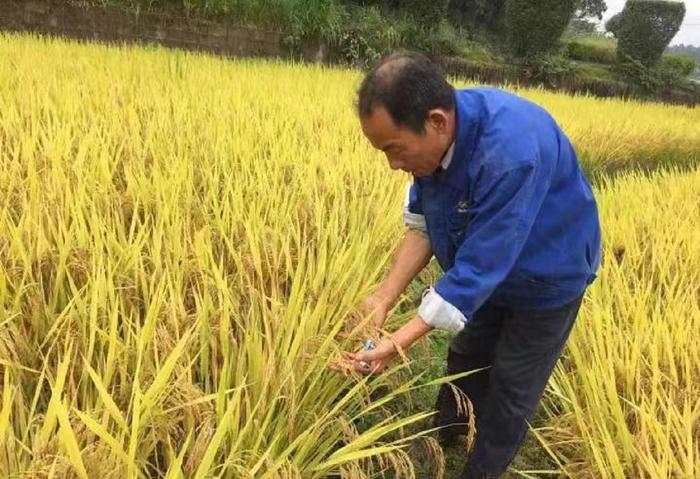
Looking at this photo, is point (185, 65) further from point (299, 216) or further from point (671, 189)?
point (671, 189)

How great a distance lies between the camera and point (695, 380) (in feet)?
4.91

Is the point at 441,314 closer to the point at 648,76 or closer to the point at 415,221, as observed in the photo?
the point at 415,221

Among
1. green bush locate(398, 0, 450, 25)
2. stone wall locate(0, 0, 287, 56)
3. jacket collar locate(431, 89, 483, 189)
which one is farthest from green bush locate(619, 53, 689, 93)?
jacket collar locate(431, 89, 483, 189)

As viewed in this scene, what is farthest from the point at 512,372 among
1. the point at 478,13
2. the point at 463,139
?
the point at 478,13

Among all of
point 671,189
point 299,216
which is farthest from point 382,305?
point 671,189

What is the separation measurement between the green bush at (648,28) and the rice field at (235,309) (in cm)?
909

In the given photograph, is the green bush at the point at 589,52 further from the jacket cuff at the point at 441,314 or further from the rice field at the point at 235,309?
the jacket cuff at the point at 441,314

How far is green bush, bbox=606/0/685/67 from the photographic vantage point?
11.0 metres

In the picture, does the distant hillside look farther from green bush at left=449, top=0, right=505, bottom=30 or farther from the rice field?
the rice field

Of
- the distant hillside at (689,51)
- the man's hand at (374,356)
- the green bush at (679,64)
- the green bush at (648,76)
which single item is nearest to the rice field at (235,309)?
the man's hand at (374,356)

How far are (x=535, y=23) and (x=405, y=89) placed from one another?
33.0 feet

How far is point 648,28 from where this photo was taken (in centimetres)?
1105

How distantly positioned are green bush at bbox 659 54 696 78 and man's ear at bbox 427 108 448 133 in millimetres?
12041

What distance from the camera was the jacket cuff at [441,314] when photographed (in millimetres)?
1054
